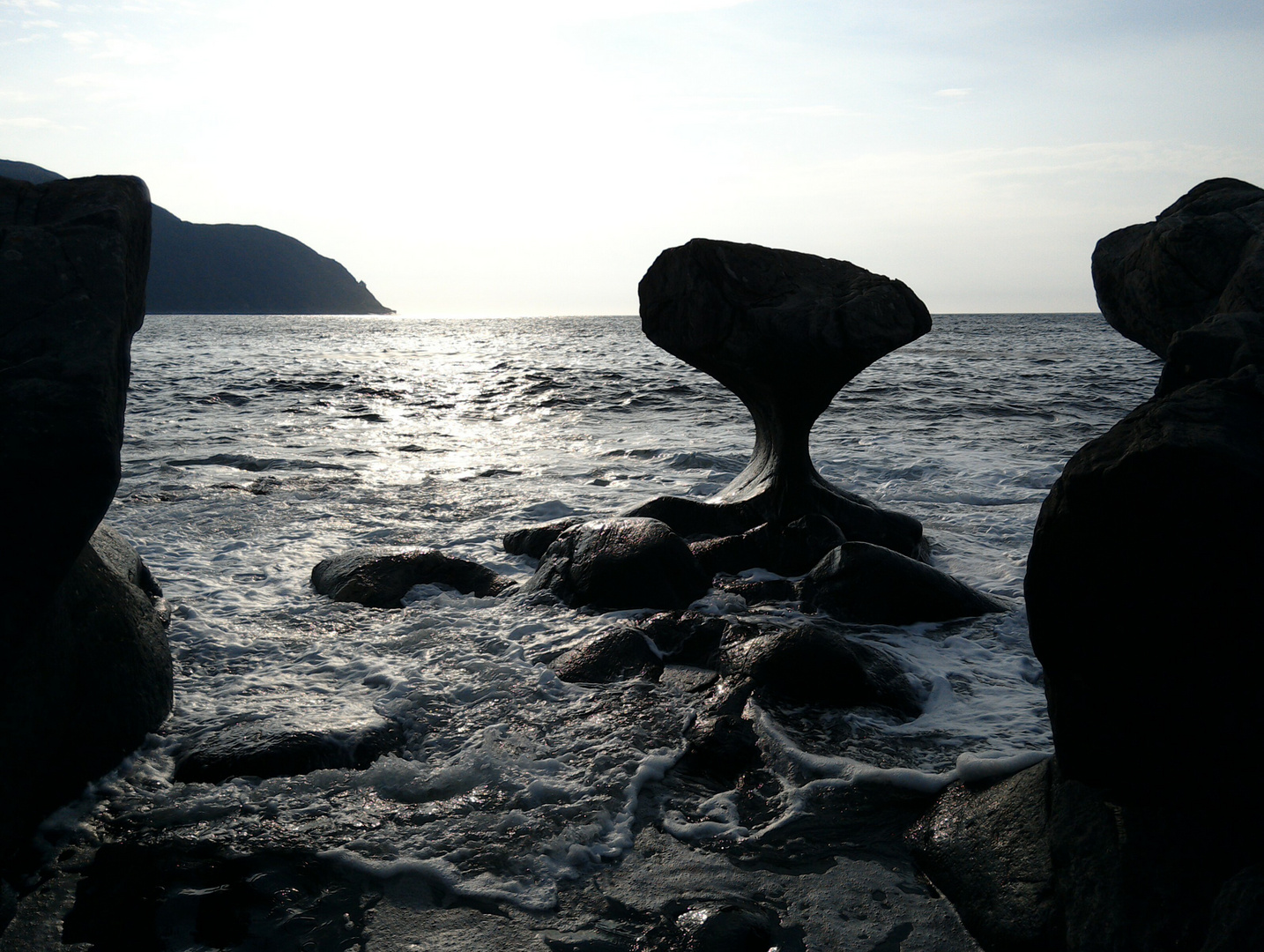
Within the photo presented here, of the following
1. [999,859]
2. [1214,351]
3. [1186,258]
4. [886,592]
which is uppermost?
[1186,258]

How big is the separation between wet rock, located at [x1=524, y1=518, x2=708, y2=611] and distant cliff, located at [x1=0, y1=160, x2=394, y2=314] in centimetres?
14496

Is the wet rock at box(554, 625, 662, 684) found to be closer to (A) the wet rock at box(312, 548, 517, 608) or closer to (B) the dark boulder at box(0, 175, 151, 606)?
(A) the wet rock at box(312, 548, 517, 608)

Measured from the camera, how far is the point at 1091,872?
2219mm

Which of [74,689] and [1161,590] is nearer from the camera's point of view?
[1161,590]

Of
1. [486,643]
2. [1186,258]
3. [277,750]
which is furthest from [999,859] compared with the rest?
[1186,258]

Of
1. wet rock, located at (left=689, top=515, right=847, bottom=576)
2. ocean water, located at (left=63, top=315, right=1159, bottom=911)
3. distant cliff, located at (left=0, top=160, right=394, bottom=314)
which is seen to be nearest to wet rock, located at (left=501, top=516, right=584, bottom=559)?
ocean water, located at (left=63, top=315, right=1159, bottom=911)

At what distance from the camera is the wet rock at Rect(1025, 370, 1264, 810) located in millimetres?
1997

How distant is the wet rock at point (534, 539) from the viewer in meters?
6.25

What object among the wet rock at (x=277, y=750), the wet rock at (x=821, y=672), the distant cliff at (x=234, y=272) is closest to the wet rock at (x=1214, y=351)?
the wet rock at (x=821, y=672)

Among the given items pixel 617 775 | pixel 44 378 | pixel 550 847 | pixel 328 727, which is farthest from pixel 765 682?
pixel 44 378

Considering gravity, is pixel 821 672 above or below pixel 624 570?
below

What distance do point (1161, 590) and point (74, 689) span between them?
352cm

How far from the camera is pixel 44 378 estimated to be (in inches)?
110

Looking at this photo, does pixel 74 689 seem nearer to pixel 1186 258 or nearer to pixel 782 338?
pixel 782 338
